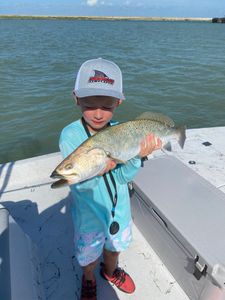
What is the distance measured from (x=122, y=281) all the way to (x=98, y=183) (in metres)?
0.99

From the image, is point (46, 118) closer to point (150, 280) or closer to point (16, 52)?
point (150, 280)

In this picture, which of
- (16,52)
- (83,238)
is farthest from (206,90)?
(16,52)

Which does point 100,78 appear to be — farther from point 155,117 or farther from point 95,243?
point 95,243

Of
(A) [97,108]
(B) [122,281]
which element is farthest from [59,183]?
(B) [122,281]

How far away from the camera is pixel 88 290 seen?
93.2 inches

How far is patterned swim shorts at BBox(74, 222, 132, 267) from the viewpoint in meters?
2.17

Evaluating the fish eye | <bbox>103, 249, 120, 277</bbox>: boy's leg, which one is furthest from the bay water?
the fish eye

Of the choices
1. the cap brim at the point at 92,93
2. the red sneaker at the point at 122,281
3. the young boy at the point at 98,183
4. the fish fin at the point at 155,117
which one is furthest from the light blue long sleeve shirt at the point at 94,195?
the red sneaker at the point at 122,281

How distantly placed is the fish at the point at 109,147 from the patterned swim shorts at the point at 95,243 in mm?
604

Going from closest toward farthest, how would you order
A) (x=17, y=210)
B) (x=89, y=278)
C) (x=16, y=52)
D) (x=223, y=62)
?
(x=89, y=278) < (x=17, y=210) < (x=223, y=62) < (x=16, y=52)

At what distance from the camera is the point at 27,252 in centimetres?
214

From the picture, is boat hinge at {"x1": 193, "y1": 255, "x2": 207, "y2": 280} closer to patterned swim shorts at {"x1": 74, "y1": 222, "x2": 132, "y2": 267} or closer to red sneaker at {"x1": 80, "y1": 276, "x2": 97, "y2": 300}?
patterned swim shorts at {"x1": 74, "y1": 222, "x2": 132, "y2": 267}

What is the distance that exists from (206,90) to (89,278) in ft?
36.3

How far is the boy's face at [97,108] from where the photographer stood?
197 cm
